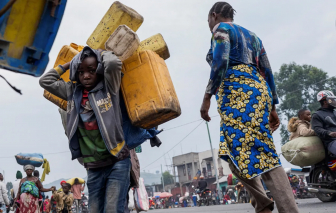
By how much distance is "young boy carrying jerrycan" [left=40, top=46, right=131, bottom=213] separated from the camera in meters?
2.90

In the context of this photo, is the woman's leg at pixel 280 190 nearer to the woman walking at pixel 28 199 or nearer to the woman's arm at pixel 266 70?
the woman's arm at pixel 266 70

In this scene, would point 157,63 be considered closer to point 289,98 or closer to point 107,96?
point 107,96

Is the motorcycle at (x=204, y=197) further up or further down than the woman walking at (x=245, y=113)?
further down

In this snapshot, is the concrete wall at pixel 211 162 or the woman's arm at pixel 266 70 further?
the concrete wall at pixel 211 162

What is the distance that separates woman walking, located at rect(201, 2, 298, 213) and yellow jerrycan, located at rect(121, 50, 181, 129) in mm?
304

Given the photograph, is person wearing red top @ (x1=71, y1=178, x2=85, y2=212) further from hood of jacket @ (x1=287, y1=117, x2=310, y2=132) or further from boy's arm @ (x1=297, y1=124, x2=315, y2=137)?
boy's arm @ (x1=297, y1=124, x2=315, y2=137)

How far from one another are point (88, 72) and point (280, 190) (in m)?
1.70

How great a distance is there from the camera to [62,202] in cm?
1156

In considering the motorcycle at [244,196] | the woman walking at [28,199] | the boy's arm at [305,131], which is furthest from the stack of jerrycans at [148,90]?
the motorcycle at [244,196]

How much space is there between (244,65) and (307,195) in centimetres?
1570

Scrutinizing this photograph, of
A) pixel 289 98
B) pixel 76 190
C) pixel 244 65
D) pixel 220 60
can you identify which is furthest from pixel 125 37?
pixel 289 98

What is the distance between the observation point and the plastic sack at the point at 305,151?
248 inches

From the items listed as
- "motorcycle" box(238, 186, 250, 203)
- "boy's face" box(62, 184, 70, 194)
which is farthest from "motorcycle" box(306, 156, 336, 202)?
"motorcycle" box(238, 186, 250, 203)

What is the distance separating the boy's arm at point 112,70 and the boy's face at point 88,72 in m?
0.12
